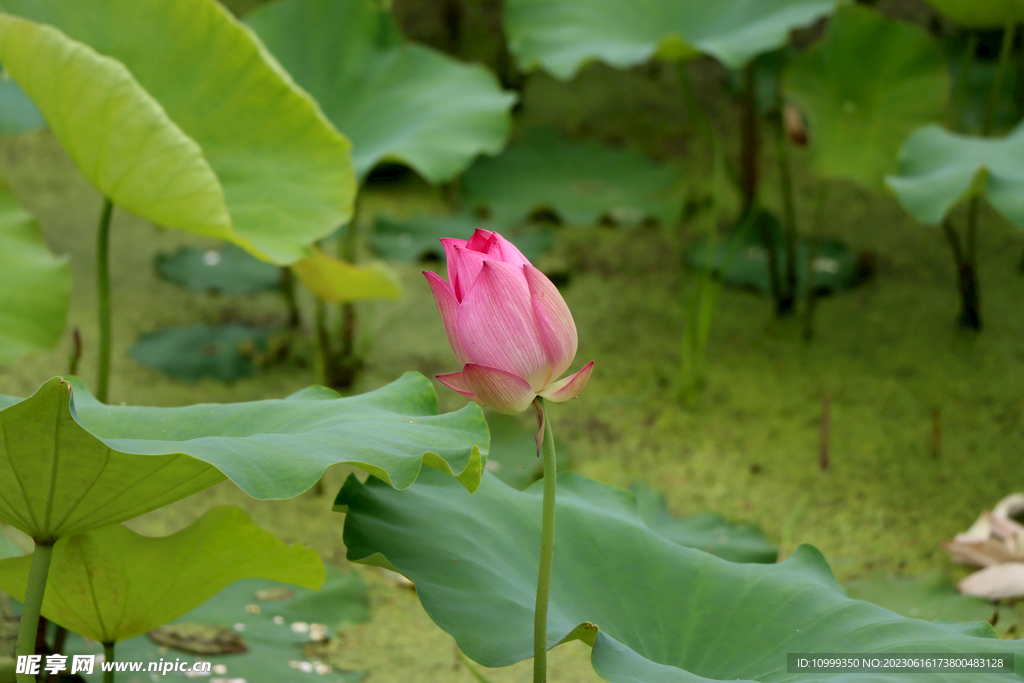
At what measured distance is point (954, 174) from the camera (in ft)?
4.72

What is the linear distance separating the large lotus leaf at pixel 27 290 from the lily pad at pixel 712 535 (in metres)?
0.93

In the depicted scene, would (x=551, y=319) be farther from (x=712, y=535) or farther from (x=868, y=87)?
(x=868, y=87)

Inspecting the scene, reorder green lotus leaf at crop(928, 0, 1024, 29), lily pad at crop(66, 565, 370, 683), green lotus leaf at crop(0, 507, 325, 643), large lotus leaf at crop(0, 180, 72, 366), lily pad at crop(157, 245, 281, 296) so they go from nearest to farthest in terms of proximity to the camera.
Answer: green lotus leaf at crop(0, 507, 325, 643) < lily pad at crop(66, 565, 370, 683) < large lotus leaf at crop(0, 180, 72, 366) < green lotus leaf at crop(928, 0, 1024, 29) < lily pad at crop(157, 245, 281, 296)

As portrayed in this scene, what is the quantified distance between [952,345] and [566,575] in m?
1.41

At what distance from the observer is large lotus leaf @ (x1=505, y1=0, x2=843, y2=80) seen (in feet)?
5.88

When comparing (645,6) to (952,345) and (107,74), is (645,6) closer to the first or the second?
(952,345)

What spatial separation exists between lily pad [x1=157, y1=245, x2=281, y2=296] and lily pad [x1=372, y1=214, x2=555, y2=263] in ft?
0.92

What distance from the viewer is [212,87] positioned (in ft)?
4.53

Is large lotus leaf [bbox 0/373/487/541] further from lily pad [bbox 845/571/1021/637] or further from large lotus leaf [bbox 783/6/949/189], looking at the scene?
large lotus leaf [bbox 783/6/949/189]

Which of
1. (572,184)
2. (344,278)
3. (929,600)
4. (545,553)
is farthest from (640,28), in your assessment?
(545,553)

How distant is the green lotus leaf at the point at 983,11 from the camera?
169 cm

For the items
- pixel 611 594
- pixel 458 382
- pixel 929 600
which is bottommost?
pixel 929 600

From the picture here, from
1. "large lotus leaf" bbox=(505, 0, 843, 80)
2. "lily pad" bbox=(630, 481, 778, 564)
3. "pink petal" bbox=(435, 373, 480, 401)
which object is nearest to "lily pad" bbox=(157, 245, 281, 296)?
"large lotus leaf" bbox=(505, 0, 843, 80)

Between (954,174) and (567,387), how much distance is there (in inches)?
43.7
